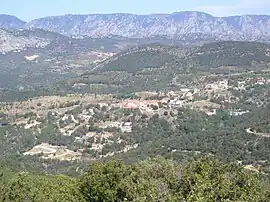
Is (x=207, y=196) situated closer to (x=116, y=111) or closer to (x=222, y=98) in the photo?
(x=116, y=111)

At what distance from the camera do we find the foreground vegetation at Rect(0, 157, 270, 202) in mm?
35562

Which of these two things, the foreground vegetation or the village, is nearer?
the foreground vegetation

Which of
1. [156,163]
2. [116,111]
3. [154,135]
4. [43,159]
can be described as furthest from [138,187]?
[116,111]

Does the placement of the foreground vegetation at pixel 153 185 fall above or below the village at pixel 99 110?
above

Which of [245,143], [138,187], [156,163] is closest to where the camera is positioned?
[138,187]

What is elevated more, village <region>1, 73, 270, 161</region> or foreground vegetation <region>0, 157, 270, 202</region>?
foreground vegetation <region>0, 157, 270, 202</region>

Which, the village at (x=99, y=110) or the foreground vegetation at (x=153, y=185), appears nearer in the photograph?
the foreground vegetation at (x=153, y=185)

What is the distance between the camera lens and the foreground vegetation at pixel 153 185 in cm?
3556

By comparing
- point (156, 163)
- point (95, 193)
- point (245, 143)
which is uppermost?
point (156, 163)

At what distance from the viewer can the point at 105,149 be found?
130 m

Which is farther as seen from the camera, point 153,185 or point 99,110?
point 99,110

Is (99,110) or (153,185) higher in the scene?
(153,185)

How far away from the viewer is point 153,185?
124ft

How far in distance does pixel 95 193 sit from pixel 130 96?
144 m
